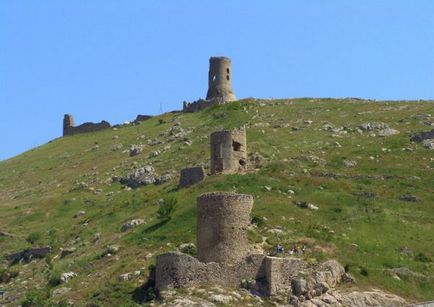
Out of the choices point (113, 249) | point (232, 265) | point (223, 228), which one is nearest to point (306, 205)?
point (113, 249)

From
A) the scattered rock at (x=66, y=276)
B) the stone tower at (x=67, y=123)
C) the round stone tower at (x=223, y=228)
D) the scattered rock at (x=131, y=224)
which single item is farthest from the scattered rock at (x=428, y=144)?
the stone tower at (x=67, y=123)

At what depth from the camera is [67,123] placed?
122 meters

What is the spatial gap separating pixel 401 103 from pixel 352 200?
1196 inches

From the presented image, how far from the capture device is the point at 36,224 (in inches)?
3046

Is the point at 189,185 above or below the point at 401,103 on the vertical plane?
below

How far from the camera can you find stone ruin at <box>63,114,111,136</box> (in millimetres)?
115625

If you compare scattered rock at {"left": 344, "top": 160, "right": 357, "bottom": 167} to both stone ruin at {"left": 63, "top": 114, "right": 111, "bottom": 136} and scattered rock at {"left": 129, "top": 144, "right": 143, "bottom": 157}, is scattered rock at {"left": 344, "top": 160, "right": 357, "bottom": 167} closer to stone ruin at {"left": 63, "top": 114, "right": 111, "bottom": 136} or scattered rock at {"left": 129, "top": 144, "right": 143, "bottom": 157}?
scattered rock at {"left": 129, "top": 144, "right": 143, "bottom": 157}

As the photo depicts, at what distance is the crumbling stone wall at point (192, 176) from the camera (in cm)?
6931

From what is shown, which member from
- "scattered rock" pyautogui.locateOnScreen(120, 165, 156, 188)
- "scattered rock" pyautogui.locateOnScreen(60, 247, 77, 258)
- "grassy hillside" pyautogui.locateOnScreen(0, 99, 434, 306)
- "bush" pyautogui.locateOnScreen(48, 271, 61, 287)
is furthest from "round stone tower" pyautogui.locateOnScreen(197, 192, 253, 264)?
"scattered rock" pyautogui.locateOnScreen(120, 165, 156, 188)

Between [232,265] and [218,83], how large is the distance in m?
55.5

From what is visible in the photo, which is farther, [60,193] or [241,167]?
[60,193]

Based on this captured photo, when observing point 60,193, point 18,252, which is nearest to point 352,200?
point 18,252

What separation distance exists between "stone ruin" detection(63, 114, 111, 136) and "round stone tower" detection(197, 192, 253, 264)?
6346cm

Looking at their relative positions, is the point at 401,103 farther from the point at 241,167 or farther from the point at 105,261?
the point at 105,261
